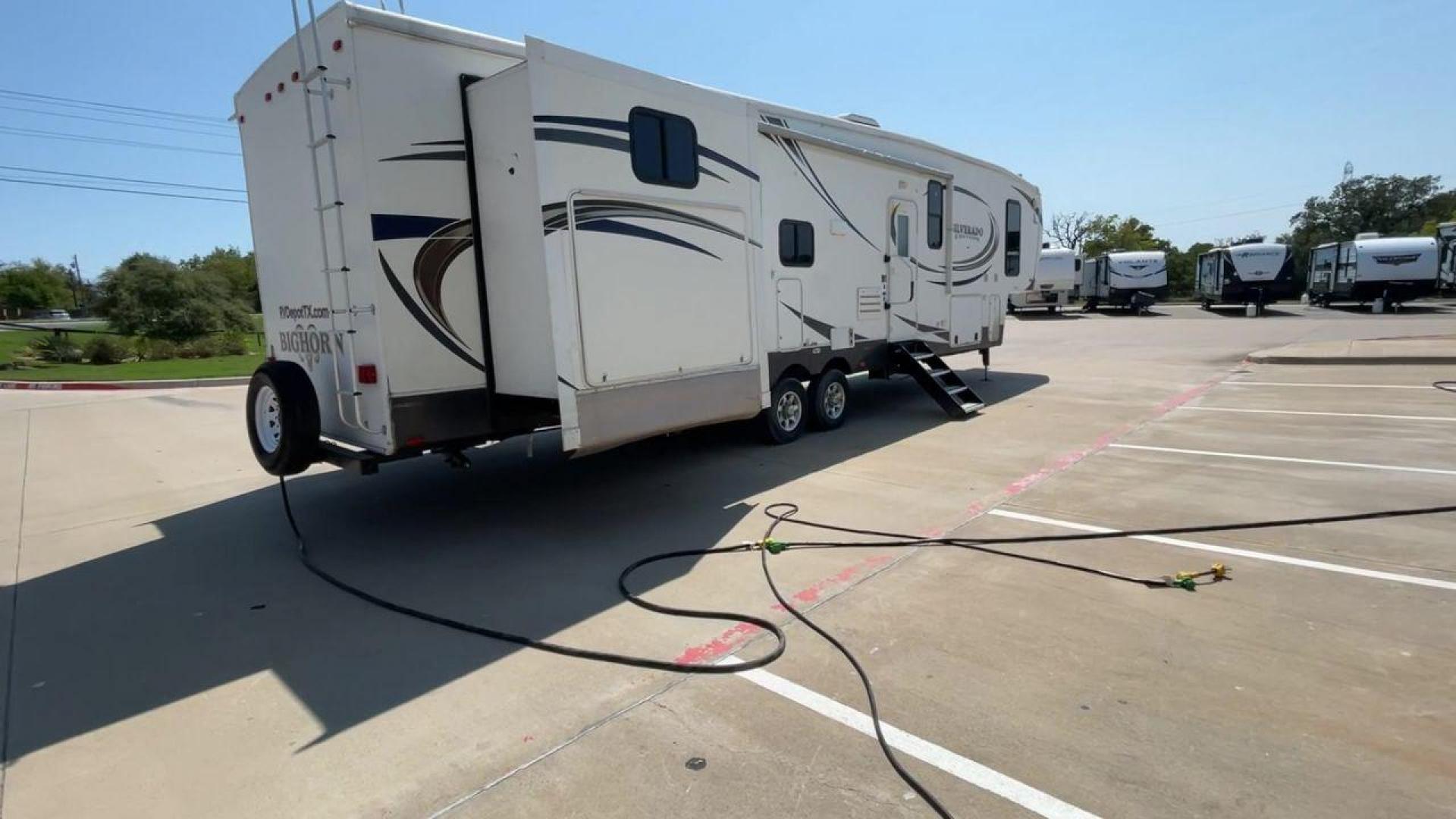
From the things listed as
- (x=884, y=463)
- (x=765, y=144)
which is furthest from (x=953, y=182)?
(x=884, y=463)

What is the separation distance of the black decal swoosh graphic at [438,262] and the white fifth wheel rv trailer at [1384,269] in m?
34.2

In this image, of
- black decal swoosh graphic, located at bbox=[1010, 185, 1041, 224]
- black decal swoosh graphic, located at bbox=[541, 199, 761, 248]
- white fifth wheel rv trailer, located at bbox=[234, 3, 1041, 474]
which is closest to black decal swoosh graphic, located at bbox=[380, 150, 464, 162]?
white fifth wheel rv trailer, located at bbox=[234, 3, 1041, 474]

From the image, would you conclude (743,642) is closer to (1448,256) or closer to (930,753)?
(930,753)

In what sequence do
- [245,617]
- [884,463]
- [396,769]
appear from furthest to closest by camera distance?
[884,463] < [245,617] < [396,769]

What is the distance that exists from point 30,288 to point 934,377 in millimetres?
104252

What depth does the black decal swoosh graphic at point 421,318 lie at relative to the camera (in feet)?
16.2

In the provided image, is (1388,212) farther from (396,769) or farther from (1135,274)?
(396,769)

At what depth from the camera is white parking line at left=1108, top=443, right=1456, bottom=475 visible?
253 inches

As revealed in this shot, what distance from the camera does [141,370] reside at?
19.3 meters

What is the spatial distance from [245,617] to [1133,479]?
6.77 m

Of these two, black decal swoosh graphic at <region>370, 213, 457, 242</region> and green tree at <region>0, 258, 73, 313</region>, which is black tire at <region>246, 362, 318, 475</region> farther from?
green tree at <region>0, 258, 73, 313</region>

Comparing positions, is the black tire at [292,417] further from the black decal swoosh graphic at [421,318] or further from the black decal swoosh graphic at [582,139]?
the black decal swoosh graphic at [582,139]

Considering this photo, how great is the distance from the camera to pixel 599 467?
761cm

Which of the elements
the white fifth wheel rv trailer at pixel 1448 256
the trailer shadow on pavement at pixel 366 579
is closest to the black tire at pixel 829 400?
the trailer shadow on pavement at pixel 366 579
